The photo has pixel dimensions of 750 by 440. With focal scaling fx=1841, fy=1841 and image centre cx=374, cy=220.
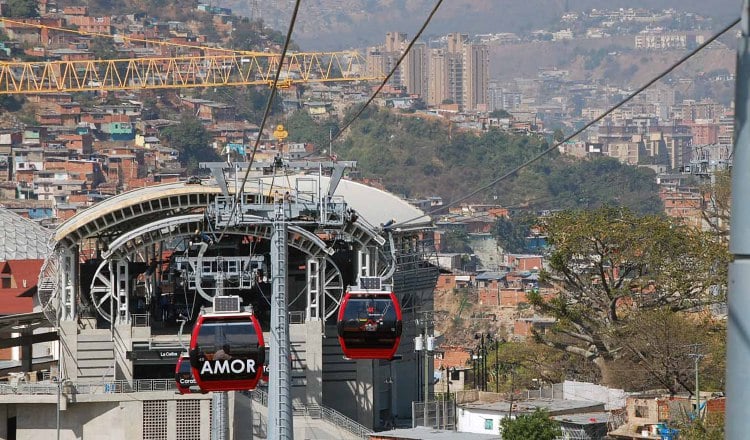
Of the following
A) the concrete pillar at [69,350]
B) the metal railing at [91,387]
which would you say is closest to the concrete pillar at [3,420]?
the metal railing at [91,387]

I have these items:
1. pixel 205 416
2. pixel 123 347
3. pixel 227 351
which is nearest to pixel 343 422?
pixel 205 416

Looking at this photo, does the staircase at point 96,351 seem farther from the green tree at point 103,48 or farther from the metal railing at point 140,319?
the green tree at point 103,48

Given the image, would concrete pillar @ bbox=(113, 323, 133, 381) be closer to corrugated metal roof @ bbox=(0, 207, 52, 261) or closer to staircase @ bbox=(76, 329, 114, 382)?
staircase @ bbox=(76, 329, 114, 382)

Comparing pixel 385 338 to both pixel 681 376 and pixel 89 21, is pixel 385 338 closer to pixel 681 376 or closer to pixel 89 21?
pixel 681 376

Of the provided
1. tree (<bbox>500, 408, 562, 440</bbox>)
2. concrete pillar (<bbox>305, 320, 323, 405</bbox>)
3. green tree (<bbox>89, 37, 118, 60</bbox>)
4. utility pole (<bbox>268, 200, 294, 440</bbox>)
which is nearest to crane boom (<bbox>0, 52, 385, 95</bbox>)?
green tree (<bbox>89, 37, 118, 60</bbox>)

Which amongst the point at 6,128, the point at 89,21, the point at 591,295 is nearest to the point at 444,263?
the point at 6,128

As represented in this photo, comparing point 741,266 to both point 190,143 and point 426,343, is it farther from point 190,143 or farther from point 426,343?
point 190,143
